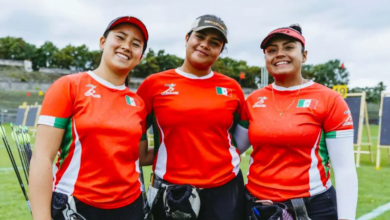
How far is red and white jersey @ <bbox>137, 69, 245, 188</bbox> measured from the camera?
103 inches

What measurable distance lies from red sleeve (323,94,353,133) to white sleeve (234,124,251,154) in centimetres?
63

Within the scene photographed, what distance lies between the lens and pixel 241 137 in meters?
2.91

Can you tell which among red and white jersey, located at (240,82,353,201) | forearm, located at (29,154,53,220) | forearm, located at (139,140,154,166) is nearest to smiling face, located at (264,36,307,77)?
red and white jersey, located at (240,82,353,201)

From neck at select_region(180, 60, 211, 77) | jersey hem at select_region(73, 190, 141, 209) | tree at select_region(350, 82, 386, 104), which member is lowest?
tree at select_region(350, 82, 386, 104)

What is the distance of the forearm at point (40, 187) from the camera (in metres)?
2.00

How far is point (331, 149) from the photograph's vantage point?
7.99 ft

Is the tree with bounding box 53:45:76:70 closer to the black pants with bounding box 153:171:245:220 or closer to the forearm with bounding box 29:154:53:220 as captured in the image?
the black pants with bounding box 153:171:245:220

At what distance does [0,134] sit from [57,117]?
973 millimetres

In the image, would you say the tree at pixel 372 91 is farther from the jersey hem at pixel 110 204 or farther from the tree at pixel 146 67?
the jersey hem at pixel 110 204

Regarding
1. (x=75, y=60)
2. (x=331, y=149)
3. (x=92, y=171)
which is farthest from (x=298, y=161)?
(x=75, y=60)

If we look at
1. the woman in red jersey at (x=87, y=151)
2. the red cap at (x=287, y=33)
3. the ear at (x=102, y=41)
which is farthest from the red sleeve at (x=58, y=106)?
the red cap at (x=287, y=33)

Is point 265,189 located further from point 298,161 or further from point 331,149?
point 331,149

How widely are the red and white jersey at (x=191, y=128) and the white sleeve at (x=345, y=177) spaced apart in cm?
70

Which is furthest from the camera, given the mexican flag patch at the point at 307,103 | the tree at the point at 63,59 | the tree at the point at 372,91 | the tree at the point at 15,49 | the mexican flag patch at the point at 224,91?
the tree at the point at 15,49
